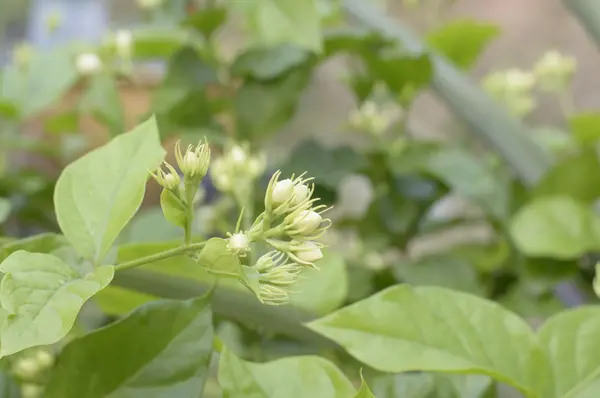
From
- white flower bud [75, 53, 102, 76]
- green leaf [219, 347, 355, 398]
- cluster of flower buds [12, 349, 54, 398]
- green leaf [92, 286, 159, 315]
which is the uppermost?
white flower bud [75, 53, 102, 76]

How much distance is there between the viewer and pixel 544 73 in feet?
1.76

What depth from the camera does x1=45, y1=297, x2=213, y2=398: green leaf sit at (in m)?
0.20

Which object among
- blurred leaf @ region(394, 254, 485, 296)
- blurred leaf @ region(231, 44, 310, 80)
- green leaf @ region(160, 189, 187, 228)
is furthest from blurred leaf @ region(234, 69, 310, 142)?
green leaf @ region(160, 189, 187, 228)

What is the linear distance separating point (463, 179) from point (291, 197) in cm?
25

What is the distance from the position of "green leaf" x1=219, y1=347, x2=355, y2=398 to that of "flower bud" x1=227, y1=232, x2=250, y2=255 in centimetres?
5

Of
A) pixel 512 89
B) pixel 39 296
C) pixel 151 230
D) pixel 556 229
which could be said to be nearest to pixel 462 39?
pixel 512 89

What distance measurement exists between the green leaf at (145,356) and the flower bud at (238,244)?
0.17 feet

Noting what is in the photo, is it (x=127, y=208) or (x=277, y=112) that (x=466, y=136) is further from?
(x=127, y=208)

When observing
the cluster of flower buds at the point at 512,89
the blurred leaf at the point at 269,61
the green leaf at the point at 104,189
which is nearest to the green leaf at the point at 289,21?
the blurred leaf at the point at 269,61

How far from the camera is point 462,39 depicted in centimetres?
49

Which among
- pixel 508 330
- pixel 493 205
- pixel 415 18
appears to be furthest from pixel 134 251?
pixel 415 18

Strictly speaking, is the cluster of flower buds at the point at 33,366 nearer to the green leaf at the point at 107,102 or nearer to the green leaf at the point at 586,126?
the green leaf at the point at 107,102

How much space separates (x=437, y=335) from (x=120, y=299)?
0.45 feet

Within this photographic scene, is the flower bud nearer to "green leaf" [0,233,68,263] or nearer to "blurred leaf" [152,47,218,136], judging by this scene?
"green leaf" [0,233,68,263]
